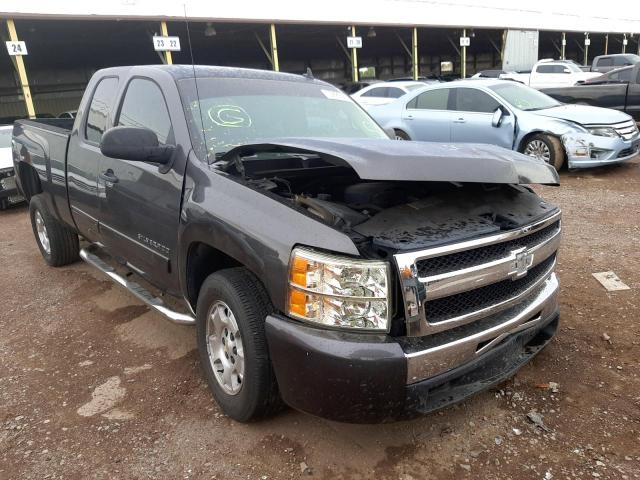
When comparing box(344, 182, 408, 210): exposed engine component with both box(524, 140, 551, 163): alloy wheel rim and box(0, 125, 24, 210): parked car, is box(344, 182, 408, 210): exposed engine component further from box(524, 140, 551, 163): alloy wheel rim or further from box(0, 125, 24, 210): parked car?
box(0, 125, 24, 210): parked car

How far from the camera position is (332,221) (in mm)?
2311

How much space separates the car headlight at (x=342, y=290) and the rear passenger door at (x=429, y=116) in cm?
788

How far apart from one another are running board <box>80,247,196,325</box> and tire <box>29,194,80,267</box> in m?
0.83

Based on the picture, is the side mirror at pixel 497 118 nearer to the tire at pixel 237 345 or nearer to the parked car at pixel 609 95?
the parked car at pixel 609 95

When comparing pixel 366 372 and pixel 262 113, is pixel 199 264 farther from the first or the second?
pixel 366 372

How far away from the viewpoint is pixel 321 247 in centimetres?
216

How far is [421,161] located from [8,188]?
26.7ft

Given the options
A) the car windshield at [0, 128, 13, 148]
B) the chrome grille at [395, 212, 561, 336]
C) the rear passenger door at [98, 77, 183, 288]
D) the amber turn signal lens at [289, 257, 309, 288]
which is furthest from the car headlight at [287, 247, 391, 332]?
the car windshield at [0, 128, 13, 148]

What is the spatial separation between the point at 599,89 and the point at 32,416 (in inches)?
451

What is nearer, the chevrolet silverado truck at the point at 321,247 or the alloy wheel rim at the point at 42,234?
the chevrolet silverado truck at the point at 321,247

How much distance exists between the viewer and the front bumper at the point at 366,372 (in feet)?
6.88

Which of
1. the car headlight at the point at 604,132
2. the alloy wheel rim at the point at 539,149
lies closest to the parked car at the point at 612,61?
the car headlight at the point at 604,132

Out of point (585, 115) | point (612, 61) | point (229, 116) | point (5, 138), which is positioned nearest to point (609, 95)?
point (585, 115)

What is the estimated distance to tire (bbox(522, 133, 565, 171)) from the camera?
8328mm
